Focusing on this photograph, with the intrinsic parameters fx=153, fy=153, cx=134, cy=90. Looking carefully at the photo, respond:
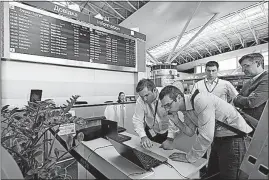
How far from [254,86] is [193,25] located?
35 cm

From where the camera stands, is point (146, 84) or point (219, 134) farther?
point (146, 84)

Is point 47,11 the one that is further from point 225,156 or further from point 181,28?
point 225,156

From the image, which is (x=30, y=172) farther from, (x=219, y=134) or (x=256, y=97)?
(x=256, y=97)

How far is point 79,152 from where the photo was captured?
1.05 m

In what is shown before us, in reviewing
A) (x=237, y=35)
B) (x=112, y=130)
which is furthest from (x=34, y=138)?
(x=237, y=35)

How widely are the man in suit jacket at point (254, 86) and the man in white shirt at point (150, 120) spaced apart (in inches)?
13.4

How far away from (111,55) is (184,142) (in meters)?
0.87

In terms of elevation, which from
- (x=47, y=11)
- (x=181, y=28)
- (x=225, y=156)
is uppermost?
(x=47, y=11)

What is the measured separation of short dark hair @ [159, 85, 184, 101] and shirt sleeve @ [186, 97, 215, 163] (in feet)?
0.28

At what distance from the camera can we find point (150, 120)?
917mm

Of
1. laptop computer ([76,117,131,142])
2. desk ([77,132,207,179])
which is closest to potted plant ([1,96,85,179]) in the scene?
desk ([77,132,207,179])

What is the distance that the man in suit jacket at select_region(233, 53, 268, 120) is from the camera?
0.47 meters

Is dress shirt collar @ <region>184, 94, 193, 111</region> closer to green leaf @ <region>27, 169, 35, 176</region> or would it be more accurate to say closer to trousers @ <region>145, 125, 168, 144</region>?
trousers @ <region>145, 125, 168, 144</region>

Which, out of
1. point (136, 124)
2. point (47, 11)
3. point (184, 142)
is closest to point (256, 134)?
point (184, 142)
